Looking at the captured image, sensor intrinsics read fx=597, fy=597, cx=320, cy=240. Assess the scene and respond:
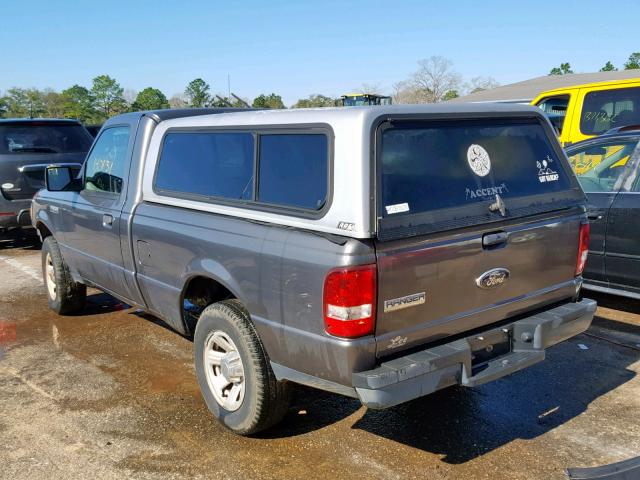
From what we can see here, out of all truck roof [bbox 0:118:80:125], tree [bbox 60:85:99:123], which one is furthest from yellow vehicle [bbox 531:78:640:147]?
tree [bbox 60:85:99:123]

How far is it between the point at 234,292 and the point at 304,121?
1.02 m

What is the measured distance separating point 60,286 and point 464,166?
14.1 ft

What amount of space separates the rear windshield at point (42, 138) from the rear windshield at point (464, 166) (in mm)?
7527

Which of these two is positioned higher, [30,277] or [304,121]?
[304,121]

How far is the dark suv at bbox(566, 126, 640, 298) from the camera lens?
17.0 feet

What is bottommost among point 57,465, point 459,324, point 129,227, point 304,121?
point 57,465

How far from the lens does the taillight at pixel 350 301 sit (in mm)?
2715

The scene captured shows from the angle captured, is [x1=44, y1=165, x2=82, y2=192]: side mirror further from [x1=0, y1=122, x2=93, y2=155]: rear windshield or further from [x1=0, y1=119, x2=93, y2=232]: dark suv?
[x1=0, y1=122, x2=93, y2=155]: rear windshield

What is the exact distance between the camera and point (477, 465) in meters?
3.23

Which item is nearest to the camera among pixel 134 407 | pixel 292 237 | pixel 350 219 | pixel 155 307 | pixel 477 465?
pixel 350 219

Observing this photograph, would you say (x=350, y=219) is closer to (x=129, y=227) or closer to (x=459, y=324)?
(x=459, y=324)

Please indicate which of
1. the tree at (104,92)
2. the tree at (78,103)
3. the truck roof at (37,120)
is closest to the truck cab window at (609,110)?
the truck roof at (37,120)

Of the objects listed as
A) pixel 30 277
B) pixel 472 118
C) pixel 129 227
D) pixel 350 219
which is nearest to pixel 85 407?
pixel 129 227

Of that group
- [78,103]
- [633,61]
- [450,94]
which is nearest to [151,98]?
[78,103]
